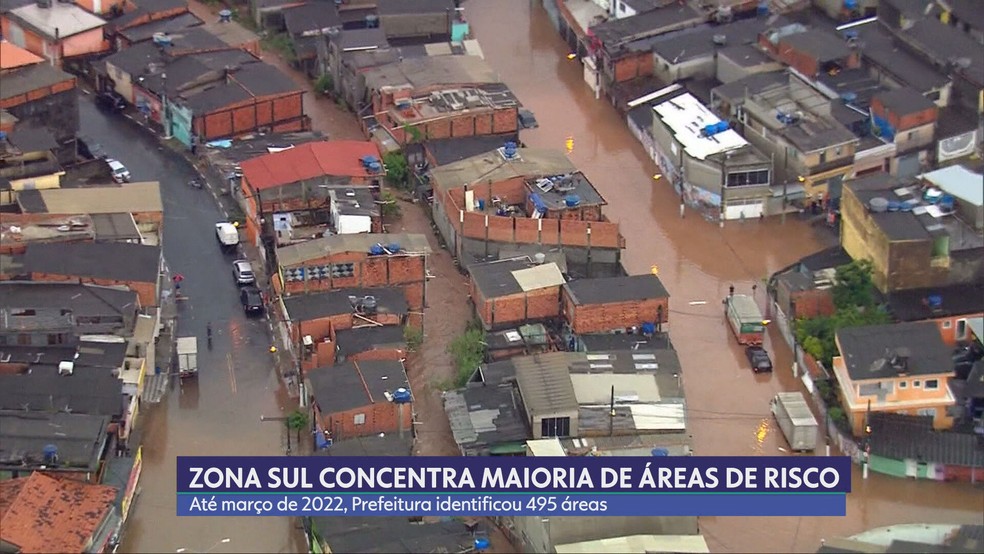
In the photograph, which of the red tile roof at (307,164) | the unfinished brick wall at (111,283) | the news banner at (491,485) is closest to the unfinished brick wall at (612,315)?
the news banner at (491,485)

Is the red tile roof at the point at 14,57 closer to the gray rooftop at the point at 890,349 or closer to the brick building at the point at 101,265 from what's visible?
the brick building at the point at 101,265

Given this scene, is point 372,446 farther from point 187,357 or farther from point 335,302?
point 187,357

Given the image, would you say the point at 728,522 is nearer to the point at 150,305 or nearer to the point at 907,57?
the point at 150,305

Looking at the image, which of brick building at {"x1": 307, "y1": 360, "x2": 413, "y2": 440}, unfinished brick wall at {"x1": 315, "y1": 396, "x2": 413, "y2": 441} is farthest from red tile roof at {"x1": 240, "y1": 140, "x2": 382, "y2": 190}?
unfinished brick wall at {"x1": 315, "y1": 396, "x2": 413, "y2": 441}

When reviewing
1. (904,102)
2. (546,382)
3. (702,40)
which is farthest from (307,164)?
(904,102)

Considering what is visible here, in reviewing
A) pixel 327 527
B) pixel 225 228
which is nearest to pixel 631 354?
pixel 327 527
